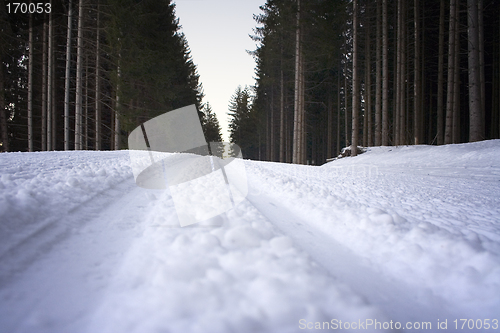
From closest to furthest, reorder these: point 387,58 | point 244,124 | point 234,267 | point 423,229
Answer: point 234,267 → point 423,229 → point 387,58 → point 244,124

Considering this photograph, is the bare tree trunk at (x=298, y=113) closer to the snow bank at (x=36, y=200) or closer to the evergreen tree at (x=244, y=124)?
the snow bank at (x=36, y=200)

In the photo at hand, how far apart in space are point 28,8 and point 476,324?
1818cm

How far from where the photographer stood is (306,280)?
0.95 m

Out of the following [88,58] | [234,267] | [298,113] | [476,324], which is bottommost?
[476,324]

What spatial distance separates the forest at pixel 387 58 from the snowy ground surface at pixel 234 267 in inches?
350

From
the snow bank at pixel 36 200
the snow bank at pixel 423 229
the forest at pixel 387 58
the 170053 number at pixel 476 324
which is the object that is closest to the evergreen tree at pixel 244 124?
the forest at pixel 387 58

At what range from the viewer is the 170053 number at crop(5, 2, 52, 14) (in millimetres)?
10306

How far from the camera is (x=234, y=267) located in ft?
3.39

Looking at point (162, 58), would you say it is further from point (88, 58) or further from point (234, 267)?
point (234, 267)

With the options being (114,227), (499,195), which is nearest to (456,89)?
(499,195)

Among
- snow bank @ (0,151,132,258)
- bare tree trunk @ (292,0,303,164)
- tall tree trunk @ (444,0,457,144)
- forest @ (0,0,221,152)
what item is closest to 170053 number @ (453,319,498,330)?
snow bank @ (0,151,132,258)

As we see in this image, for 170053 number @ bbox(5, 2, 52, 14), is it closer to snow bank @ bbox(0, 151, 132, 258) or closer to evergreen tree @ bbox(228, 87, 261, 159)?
snow bank @ bbox(0, 151, 132, 258)

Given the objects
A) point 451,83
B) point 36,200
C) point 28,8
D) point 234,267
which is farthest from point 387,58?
point 28,8

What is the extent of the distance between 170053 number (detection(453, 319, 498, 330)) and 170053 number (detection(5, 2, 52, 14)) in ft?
52.4
